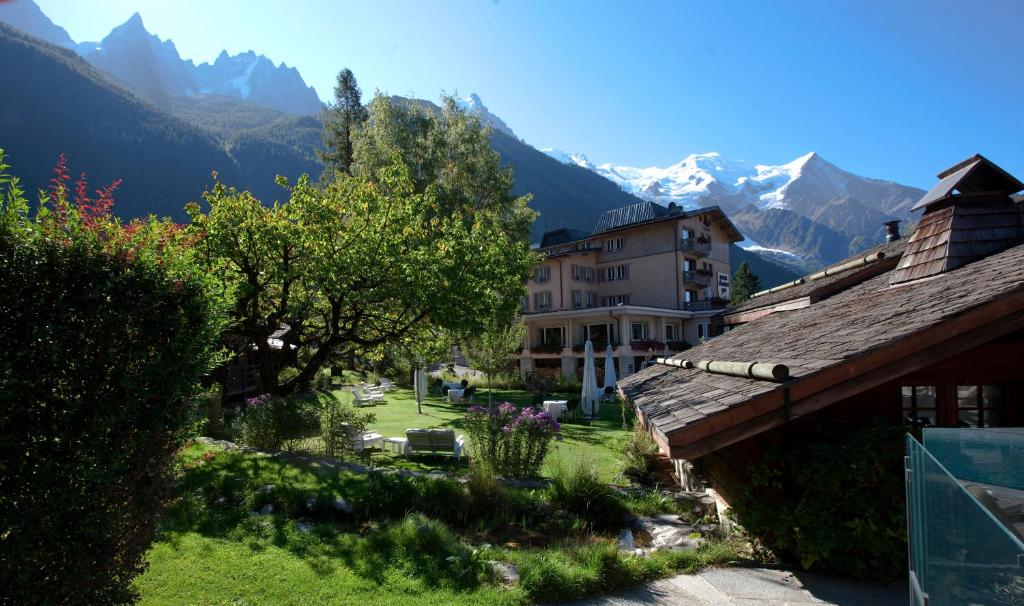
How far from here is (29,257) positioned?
359 cm

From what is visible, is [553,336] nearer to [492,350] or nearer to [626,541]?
[492,350]

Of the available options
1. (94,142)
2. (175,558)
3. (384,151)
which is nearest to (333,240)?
(175,558)

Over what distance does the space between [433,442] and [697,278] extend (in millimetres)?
36556

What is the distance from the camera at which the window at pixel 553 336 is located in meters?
38.3

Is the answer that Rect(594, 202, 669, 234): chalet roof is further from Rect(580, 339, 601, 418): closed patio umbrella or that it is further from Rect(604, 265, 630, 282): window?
Rect(580, 339, 601, 418): closed patio umbrella

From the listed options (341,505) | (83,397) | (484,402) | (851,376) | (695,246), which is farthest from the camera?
(695,246)

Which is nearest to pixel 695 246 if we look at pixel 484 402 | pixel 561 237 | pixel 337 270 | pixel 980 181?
pixel 561 237

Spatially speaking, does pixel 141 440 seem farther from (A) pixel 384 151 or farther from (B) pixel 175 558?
(A) pixel 384 151

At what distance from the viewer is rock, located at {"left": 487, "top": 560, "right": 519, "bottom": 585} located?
5504 mm

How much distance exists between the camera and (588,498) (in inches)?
313

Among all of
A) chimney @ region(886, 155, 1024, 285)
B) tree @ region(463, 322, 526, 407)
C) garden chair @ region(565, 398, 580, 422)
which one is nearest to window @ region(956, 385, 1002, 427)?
Result: chimney @ region(886, 155, 1024, 285)

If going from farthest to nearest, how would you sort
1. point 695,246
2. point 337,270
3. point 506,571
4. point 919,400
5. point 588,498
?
point 695,246 < point 337,270 < point 588,498 < point 919,400 < point 506,571

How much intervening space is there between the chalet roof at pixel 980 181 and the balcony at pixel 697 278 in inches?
1383

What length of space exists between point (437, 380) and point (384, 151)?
47.9ft
